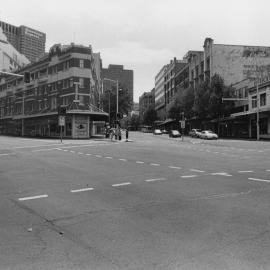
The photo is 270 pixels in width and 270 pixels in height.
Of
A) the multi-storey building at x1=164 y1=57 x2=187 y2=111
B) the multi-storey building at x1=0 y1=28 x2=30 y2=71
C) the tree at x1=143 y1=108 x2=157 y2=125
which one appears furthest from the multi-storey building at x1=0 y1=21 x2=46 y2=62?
the multi-storey building at x1=164 y1=57 x2=187 y2=111

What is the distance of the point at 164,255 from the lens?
515cm

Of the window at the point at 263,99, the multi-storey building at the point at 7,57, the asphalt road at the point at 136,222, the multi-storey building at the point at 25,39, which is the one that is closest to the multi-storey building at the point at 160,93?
the multi-storey building at the point at 7,57

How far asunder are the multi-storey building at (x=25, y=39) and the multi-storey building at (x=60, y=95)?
314 ft

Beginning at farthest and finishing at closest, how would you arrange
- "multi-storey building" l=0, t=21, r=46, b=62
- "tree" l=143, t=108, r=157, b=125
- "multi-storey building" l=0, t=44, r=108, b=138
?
"multi-storey building" l=0, t=21, r=46, b=62
"tree" l=143, t=108, r=157, b=125
"multi-storey building" l=0, t=44, r=108, b=138

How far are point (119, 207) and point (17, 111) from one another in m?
77.5

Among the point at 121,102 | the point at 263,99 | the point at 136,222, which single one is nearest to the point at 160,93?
the point at 121,102

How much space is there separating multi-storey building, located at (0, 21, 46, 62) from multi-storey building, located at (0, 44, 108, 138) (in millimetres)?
95559

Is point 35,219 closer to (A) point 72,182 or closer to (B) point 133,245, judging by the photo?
(B) point 133,245

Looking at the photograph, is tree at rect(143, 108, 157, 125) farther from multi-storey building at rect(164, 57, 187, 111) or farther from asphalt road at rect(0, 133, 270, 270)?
asphalt road at rect(0, 133, 270, 270)

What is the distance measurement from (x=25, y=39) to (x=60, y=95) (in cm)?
12238

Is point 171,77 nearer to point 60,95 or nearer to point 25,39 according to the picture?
point 60,95

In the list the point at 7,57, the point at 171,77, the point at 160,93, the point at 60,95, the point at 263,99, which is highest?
the point at 7,57

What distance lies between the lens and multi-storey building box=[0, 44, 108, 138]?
5844 centimetres

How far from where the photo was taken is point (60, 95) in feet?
207
